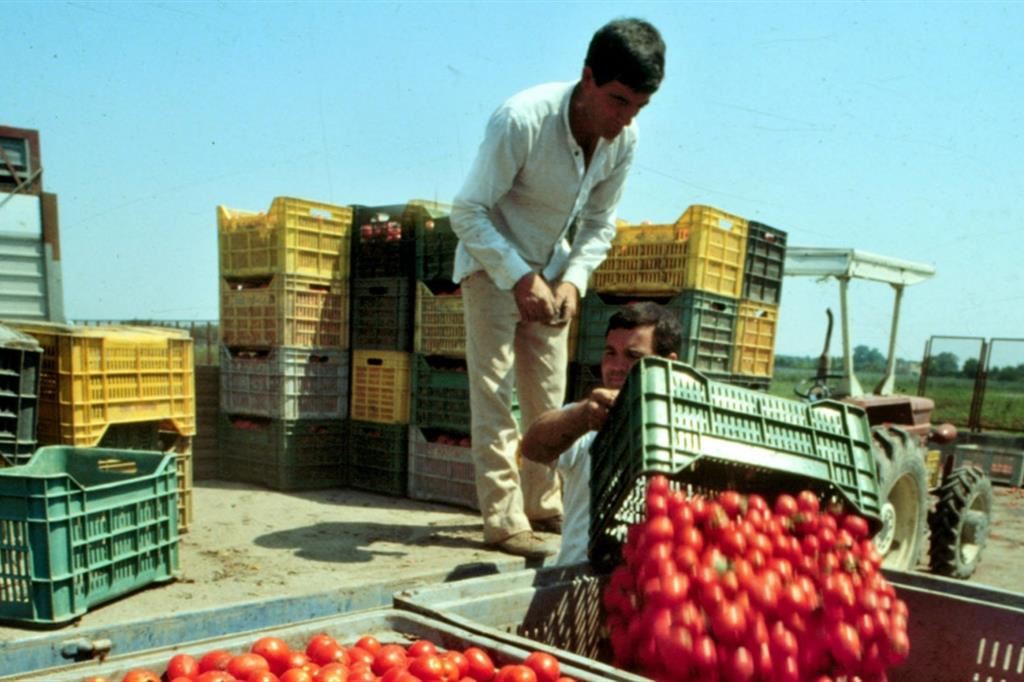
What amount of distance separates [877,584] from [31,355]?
4.20 m

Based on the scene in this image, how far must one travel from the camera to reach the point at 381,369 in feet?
22.8

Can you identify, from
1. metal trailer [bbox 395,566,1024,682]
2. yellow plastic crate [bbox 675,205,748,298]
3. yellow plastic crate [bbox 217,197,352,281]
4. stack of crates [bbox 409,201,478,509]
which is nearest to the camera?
metal trailer [bbox 395,566,1024,682]

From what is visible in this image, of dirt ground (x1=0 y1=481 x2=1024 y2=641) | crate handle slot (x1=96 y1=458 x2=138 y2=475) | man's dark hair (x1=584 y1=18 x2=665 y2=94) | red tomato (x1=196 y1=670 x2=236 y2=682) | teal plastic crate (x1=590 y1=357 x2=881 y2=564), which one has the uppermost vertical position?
man's dark hair (x1=584 y1=18 x2=665 y2=94)

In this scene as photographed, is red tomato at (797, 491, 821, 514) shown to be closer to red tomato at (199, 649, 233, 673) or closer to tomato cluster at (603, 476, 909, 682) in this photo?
tomato cluster at (603, 476, 909, 682)

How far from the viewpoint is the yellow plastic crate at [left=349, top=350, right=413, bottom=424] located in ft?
22.4

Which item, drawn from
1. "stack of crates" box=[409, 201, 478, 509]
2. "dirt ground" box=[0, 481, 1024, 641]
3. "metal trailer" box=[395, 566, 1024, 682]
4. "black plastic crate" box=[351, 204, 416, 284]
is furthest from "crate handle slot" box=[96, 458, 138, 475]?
"metal trailer" box=[395, 566, 1024, 682]

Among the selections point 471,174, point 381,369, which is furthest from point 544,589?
point 381,369

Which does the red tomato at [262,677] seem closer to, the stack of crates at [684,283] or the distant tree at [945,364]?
the stack of crates at [684,283]

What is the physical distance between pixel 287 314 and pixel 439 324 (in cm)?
130

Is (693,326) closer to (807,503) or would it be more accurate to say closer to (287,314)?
(287,314)

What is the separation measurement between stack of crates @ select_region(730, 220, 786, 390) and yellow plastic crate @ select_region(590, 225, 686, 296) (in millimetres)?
704

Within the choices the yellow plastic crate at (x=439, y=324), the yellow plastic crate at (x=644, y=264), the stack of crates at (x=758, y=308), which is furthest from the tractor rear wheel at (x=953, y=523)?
the yellow plastic crate at (x=439, y=324)

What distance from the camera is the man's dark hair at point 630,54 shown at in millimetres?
3189

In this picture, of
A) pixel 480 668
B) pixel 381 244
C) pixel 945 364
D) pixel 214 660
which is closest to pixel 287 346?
pixel 381 244
